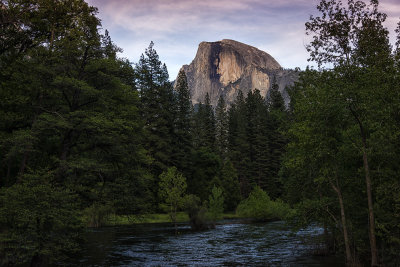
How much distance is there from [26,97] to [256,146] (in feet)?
225

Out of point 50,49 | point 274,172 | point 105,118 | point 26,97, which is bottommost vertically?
point 274,172

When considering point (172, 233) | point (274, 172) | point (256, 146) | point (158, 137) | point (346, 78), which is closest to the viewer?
point (346, 78)

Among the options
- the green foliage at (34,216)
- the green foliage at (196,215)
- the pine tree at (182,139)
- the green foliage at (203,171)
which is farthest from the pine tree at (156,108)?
the green foliage at (34,216)

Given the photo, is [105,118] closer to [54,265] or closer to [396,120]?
[54,265]

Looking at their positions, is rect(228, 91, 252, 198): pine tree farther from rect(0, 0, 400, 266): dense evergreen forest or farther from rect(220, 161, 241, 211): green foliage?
rect(0, 0, 400, 266): dense evergreen forest

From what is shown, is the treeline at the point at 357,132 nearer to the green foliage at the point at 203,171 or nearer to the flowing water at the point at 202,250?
the flowing water at the point at 202,250

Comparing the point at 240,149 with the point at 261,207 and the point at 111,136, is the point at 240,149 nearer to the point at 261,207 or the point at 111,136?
the point at 261,207

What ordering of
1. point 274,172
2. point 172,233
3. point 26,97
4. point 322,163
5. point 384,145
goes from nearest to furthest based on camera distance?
point 384,145 < point 322,163 < point 26,97 < point 172,233 < point 274,172

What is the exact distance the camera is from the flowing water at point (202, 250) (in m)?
21.8

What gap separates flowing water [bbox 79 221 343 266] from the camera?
71.5 ft

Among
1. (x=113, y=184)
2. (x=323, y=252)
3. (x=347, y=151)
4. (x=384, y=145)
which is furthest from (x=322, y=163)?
(x=113, y=184)

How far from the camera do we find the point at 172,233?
1521 inches

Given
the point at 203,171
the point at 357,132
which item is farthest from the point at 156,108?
the point at 357,132

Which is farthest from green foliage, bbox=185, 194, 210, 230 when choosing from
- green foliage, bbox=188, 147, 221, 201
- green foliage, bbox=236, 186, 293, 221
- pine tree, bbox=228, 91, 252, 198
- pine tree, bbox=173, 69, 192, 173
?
pine tree, bbox=228, 91, 252, 198
